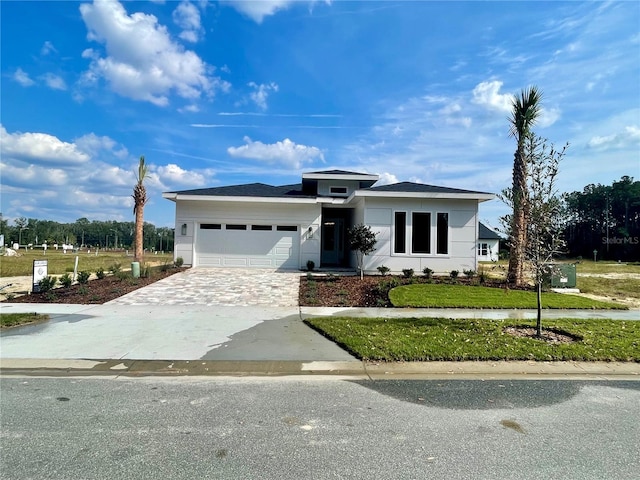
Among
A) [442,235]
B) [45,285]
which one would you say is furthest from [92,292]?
[442,235]

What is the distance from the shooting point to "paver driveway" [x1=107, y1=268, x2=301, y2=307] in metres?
11.1

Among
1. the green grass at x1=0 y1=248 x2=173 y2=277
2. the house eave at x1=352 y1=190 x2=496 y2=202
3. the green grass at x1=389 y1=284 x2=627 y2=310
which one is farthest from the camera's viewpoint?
the green grass at x1=0 y1=248 x2=173 y2=277

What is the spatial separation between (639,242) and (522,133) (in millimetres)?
54977

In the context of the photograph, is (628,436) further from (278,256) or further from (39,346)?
(278,256)

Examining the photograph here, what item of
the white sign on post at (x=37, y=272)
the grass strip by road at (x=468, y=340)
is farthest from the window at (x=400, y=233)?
the white sign on post at (x=37, y=272)

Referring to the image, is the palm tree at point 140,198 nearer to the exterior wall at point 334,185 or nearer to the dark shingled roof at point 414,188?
the exterior wall at point 334,185

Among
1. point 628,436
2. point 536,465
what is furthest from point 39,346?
point 628,436

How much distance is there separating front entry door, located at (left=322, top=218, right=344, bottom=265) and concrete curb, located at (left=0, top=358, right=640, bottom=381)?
1562cm

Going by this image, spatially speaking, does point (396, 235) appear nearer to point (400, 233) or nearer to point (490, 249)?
point (400, 233)

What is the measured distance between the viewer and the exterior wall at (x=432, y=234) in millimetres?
16797

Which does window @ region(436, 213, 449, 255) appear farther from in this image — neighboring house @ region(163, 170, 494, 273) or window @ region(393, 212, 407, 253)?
window @ region(393, 212, 407, 253)

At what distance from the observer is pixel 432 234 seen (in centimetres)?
1706

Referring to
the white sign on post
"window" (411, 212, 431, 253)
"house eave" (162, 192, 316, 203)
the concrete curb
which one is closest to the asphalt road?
the concrete curb

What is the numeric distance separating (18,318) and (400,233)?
1344 cm
